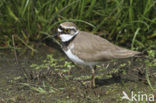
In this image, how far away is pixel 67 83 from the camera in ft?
17.9

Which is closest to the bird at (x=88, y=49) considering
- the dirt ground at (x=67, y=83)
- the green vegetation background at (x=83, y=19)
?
the dirt ground at (x=67, y=83)

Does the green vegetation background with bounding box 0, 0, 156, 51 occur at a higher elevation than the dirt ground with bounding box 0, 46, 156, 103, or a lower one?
higher

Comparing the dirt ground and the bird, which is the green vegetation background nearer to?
the dirt ground

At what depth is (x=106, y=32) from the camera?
6758 mm

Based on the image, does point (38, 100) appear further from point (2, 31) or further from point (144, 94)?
point (2, 31)

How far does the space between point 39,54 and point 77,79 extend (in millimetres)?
1269

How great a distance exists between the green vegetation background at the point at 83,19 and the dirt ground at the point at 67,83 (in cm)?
47

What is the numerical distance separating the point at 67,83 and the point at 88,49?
0.73 metres

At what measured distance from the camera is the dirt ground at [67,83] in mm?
4891

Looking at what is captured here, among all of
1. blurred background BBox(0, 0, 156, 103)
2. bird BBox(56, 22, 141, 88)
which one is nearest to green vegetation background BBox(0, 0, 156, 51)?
blurred background BBox(0, 0, 156, 103)

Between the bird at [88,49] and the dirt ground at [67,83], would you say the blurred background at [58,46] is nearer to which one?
the dirt ground at [67,83]

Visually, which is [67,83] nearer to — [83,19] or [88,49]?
[88,49]

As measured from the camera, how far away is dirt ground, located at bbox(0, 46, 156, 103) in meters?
4.89

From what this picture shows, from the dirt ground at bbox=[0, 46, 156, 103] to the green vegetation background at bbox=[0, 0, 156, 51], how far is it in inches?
18.4
